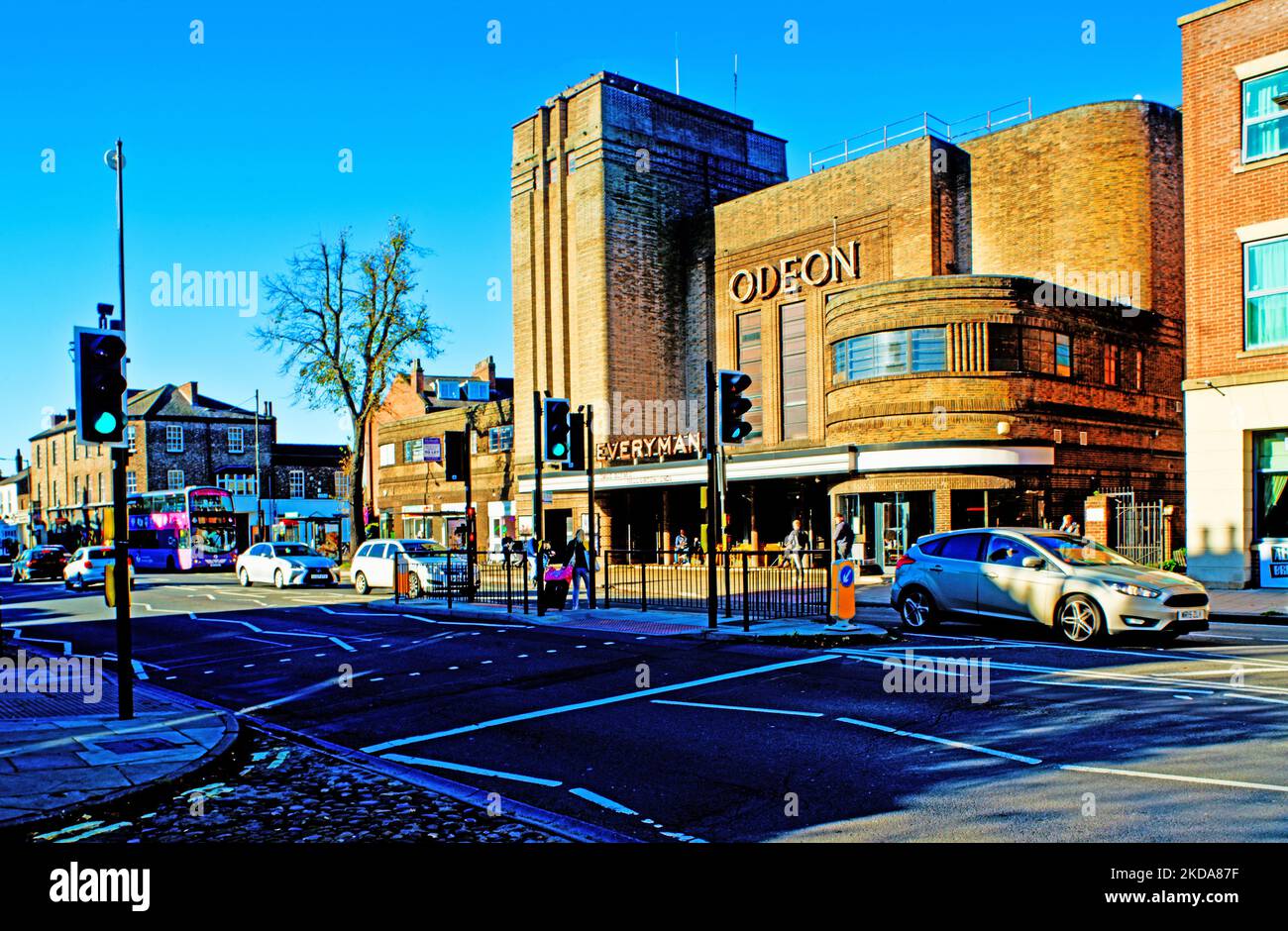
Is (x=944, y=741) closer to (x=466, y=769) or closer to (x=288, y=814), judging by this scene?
(x=466, y=769)

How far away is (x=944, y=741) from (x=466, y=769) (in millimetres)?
3801

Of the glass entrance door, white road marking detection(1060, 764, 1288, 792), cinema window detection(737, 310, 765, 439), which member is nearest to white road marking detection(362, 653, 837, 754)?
white road marking detection(1060, 764, 1288, 792)

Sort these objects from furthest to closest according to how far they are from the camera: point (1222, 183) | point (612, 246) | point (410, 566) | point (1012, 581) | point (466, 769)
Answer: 1. point (612, 246)
2. point (410, 566)
3. point (1222, 183)
4. point (1012, 581)
5. point (466, 769)

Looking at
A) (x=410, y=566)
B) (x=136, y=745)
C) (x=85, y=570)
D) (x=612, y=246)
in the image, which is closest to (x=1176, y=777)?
(x=136, y=745)

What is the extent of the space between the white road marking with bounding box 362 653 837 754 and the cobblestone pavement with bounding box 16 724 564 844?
1.11 m

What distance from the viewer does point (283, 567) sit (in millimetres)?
33188

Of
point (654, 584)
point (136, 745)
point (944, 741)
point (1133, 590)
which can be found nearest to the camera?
point (944, 741)

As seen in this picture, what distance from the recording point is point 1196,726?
8164 millimetres

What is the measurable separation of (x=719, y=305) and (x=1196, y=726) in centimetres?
3420

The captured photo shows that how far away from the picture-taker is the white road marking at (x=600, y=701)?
9.02 m

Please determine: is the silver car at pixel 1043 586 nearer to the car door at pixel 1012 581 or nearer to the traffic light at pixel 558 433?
the car door at pixel 1012 581

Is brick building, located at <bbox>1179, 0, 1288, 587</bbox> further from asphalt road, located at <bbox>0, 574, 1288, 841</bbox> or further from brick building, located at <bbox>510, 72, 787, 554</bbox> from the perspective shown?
brick building, located at <bbox>510, 72, 787, 554</bbox>

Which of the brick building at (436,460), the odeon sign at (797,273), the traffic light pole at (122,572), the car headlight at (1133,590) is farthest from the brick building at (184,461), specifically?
the car headlight at (1133,590)

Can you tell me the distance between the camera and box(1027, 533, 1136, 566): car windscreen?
1368cm
